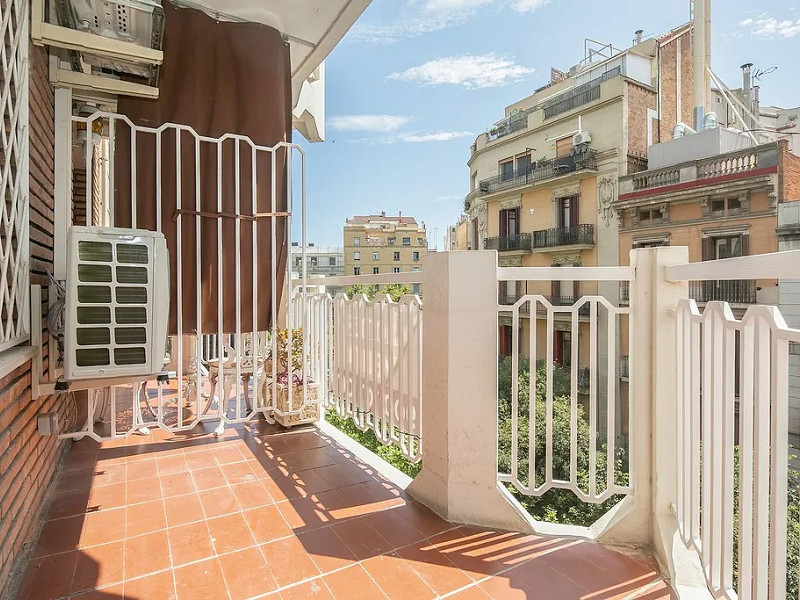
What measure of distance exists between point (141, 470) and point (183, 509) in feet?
2.32

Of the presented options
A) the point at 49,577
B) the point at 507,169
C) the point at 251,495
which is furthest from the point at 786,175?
the point at 49,577

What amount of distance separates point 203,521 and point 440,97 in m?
49.3

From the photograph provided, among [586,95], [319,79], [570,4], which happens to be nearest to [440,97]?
[570,4]

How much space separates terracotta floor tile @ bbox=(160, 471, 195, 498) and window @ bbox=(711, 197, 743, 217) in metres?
15.4

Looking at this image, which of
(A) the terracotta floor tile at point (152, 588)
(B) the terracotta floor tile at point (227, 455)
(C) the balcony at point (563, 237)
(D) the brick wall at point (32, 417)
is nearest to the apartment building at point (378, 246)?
(C) the balcony at point (563, 237)

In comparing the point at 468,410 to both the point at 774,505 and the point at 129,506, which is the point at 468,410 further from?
the point at 129,506

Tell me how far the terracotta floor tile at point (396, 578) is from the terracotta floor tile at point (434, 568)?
0.09 feet

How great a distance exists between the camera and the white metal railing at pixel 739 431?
95 cm

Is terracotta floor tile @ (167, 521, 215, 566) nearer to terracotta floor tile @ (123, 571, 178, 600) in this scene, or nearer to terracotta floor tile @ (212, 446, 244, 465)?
terracotta floor tile @ (123, 571, 178, 600)

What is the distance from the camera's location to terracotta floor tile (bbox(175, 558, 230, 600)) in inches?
60.4

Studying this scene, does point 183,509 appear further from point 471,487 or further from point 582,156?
point 582,156

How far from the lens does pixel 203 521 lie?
2.04 metres

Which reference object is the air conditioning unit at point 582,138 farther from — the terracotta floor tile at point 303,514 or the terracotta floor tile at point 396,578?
the terracotta floor tile at point 396,578

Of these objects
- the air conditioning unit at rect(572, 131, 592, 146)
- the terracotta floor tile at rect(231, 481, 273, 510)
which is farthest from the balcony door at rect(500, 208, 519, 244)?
the terracotta floor tile at rect(231, 481, 273, 510)
